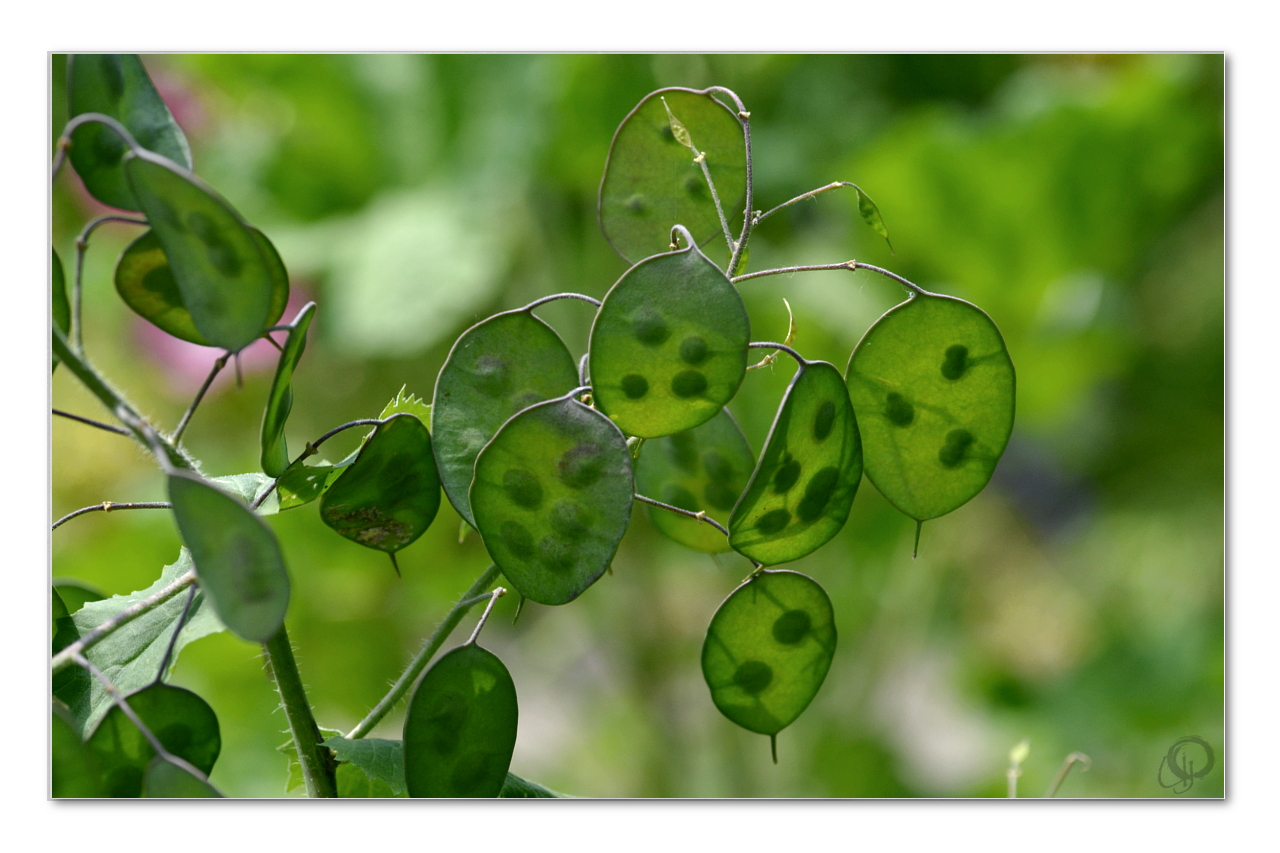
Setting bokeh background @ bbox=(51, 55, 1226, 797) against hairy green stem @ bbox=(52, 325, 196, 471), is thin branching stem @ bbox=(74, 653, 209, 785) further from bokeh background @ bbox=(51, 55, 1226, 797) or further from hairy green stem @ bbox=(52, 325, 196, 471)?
bokeh background @ bbox=(51, 55, 1226, 797)

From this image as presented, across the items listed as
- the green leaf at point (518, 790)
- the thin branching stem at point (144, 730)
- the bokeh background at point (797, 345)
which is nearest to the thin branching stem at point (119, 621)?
the thin branching stem at point (144, 730)

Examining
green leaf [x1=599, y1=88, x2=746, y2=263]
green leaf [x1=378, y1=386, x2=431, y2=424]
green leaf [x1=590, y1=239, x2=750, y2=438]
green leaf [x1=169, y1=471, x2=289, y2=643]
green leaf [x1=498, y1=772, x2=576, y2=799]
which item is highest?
green leaf [x1=599, y1=88, x2=746, y2=263]

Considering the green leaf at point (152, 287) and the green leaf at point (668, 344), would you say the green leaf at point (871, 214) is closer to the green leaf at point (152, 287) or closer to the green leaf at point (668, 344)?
the green leaf at point (668, 344)

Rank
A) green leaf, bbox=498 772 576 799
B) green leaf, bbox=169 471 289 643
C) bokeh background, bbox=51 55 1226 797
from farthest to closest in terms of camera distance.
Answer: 1. bokeh background, bbox=51 55 1226 797
2. green leaf, bbox=498 772 576 799
3. green leaf, bbox=169 471 289 643

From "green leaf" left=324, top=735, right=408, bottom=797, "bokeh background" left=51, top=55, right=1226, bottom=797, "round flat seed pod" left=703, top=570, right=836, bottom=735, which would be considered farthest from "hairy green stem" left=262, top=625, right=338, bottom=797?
"bokeh background" left=51, top=55, right=1226, bottom=797

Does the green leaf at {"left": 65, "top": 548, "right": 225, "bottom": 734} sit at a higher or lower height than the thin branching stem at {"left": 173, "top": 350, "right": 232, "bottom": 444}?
lower
